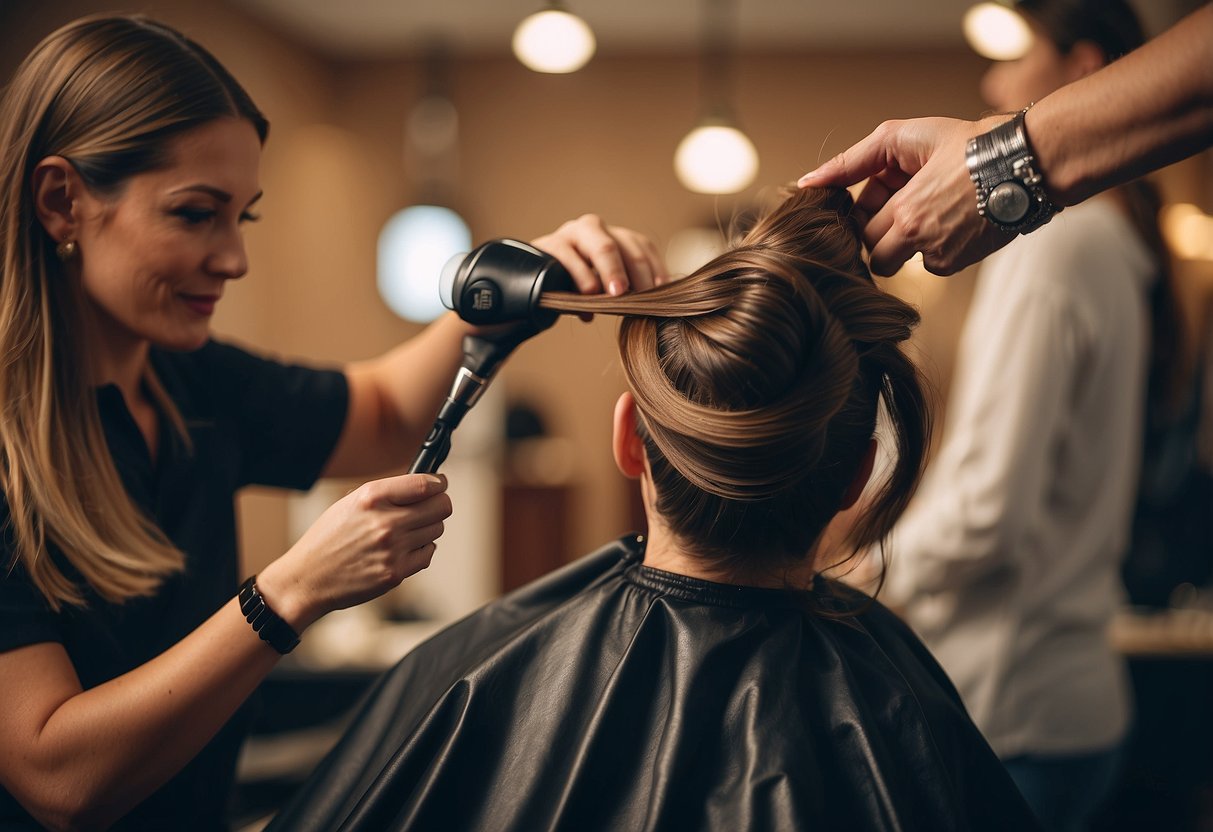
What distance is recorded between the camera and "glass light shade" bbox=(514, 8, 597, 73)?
2.43 meters

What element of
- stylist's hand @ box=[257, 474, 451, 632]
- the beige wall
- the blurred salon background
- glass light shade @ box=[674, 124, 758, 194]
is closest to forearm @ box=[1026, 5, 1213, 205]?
stylist's hand @ box=[257, 474, 451, 632]

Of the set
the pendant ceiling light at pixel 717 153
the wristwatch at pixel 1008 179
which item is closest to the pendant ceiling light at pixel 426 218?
the pendant ceiling light at pixel 717 153

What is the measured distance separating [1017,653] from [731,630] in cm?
86

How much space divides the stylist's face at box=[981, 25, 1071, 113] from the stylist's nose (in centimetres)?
122

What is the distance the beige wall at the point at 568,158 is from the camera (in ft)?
17.6

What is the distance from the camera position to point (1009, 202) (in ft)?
3.09

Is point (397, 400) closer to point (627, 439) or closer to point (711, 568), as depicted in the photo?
point (627, 439)

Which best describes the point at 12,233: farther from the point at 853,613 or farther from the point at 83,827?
the point at 853,613

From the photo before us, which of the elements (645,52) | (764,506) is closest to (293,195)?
(645,52)

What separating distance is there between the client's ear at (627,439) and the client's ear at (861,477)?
0.79ft

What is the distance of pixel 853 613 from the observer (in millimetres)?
1075

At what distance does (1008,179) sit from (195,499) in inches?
42.8

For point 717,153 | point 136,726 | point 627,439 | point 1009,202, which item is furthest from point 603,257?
point 717,153

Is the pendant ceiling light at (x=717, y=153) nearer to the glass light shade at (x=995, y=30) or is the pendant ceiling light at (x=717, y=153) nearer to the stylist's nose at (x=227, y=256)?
the glass light shade at (x=995, y=30)
